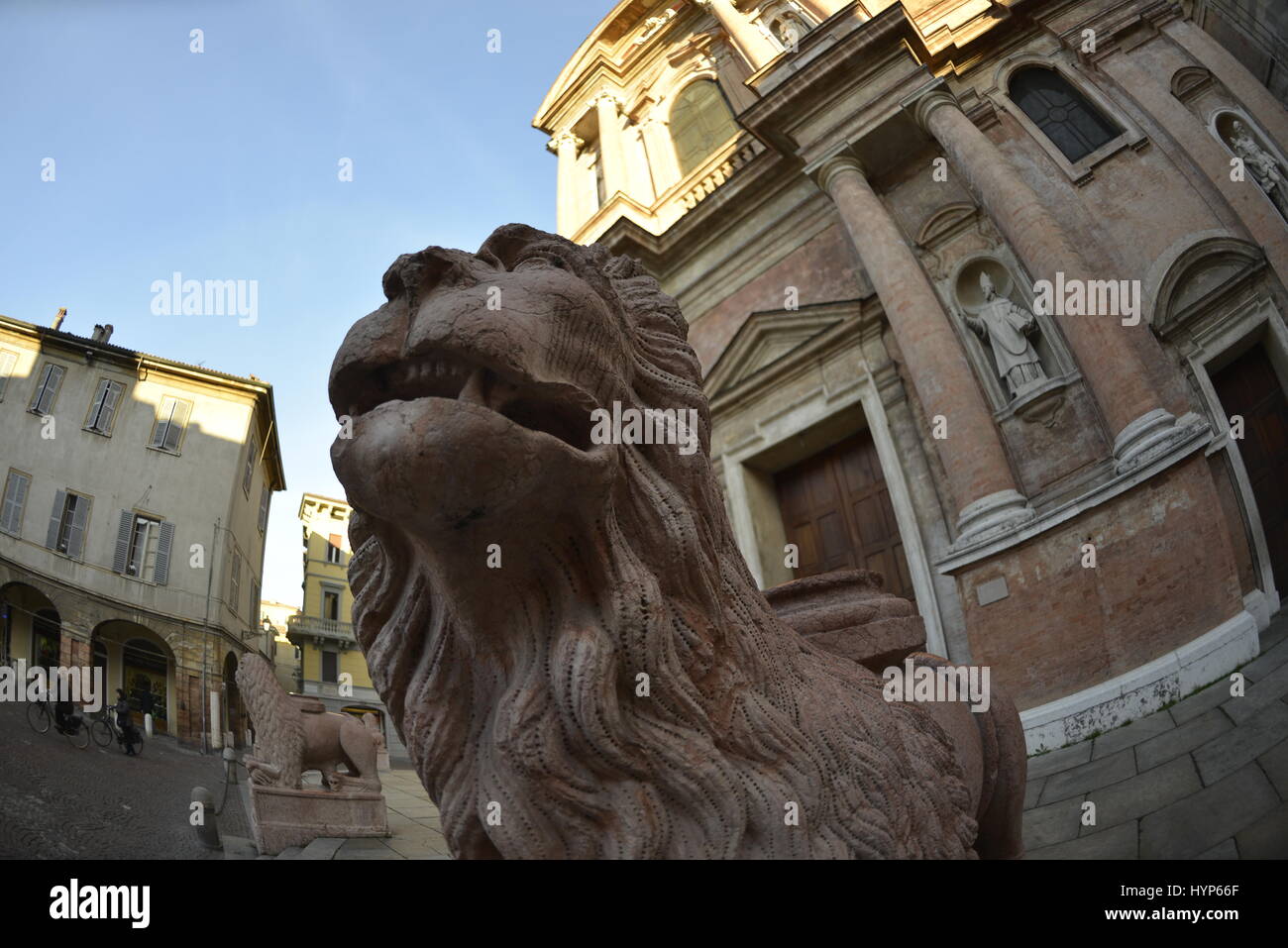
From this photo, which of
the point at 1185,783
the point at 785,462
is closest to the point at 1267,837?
the point at 1185,783

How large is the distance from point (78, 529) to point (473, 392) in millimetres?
2978

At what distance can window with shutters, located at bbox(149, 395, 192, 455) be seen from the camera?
12.1 ft

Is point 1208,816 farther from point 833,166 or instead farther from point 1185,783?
point 833,166

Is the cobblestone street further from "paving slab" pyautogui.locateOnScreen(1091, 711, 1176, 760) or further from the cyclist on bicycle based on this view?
"paving slab" pyautogui.locateOnScreen(1091, 711, 1176, 760)

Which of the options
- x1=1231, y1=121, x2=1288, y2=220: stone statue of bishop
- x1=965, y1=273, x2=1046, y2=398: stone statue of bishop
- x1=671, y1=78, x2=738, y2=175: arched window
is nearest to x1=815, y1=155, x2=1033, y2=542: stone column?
x1=965, y1=273, x2=1046, y2=398: stone statue of bishop

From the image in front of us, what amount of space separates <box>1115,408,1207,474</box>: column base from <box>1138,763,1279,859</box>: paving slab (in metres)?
3.66

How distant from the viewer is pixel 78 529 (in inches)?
125

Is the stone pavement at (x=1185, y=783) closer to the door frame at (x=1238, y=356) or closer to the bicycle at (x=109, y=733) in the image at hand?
the door frame at (x=1238, y=356)

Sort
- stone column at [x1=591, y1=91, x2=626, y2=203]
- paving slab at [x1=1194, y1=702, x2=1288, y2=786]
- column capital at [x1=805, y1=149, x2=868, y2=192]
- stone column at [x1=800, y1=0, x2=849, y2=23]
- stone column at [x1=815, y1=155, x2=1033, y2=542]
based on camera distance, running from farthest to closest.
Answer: stone column at [x1=591, y1=91, x2=626, y2=203] → stone column at [x1=800, y1=0, x2=849, y2=23] → column capital at [x1=805, y1=149, x2=868, y2=192] → stone column at [x1=815, y1=155, x2=1033, y2=542] → paving slab at [x1=1194, y1=702, x2=1288, y2=786]

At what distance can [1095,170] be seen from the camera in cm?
945

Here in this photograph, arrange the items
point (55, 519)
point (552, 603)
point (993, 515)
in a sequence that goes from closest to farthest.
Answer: point (552, 603)
point (55, 519)
point (993, 515)

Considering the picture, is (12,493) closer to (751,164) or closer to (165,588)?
(165,588)

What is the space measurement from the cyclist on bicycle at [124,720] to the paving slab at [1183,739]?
5.15 meters

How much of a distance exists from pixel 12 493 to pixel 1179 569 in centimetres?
737
